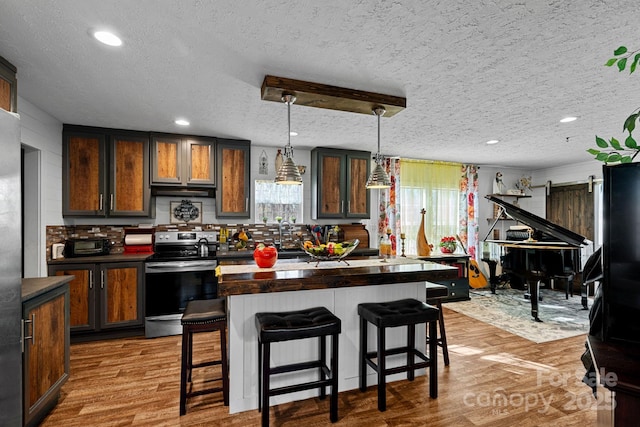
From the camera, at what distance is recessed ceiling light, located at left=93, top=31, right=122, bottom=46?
6.15 ft

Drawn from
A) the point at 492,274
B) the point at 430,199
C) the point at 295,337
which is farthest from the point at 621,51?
the point at 492,274

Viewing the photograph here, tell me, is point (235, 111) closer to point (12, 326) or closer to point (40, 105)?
point (40, 105)

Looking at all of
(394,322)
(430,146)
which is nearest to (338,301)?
(394,322)

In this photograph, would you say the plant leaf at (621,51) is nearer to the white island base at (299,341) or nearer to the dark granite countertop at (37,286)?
the white island base at (299,341)

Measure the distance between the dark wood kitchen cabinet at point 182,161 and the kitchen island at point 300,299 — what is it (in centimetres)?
204

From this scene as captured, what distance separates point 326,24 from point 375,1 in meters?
0.31

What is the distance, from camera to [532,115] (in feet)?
10.9

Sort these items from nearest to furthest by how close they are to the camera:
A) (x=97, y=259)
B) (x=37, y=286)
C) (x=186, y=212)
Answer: (x=37, y=286) → (x=97, y=259) → (x=186, y=212)

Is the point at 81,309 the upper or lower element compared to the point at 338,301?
lower

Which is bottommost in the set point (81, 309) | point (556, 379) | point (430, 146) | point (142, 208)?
point (556, 379)

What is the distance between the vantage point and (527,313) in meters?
4.47

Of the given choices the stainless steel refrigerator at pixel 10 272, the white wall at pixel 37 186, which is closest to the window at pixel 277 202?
the white wall at pixel 37 186

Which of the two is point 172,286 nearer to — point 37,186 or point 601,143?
point 37,186

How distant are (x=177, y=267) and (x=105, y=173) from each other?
1.47 m
